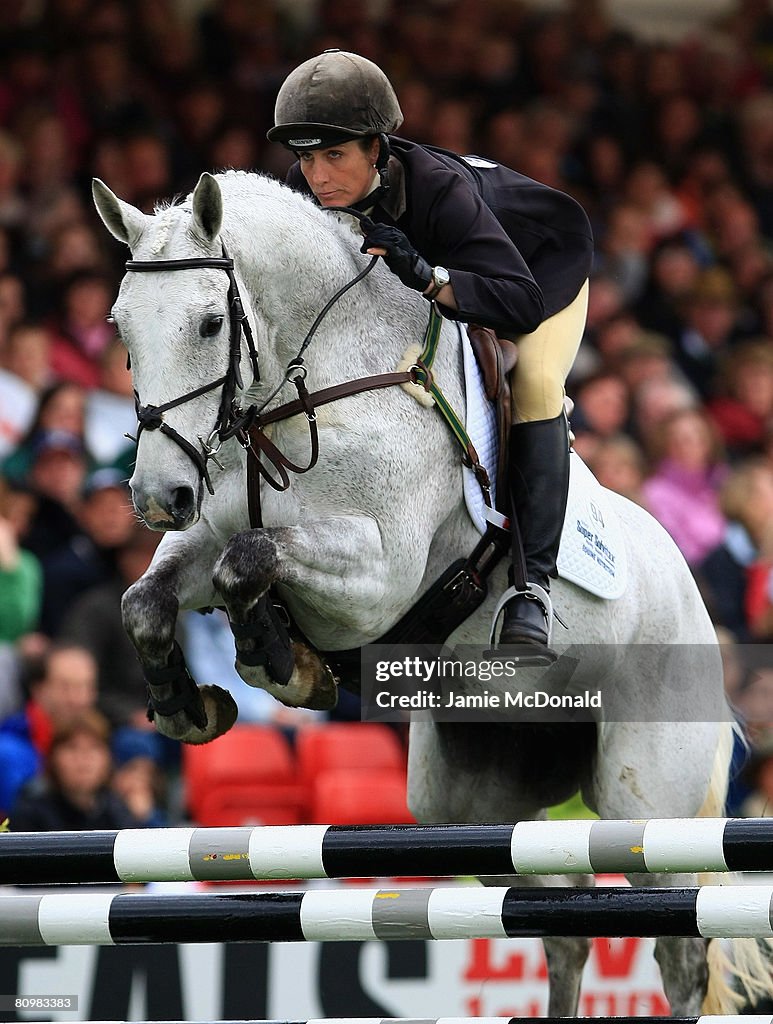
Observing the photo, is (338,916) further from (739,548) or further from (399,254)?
(739,548)

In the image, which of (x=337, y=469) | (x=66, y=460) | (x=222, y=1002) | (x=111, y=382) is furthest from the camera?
(x=111, y=382)

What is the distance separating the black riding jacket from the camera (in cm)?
416

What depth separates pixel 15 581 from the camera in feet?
23.4

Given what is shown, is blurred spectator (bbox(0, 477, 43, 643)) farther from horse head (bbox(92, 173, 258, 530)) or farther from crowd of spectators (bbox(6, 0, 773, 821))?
horse head (bbox(92, 173, 258, 530))

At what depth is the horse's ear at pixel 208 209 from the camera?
3826 mm

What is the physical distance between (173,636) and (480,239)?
1276mm

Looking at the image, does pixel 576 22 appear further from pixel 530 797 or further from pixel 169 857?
pixel 169 857

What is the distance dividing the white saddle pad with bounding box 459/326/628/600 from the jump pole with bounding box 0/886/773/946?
116 centimetres

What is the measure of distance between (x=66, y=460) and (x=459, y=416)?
3.49 metres

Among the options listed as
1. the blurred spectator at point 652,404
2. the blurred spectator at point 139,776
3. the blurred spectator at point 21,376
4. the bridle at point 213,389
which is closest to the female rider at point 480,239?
the bridle at point 213,389

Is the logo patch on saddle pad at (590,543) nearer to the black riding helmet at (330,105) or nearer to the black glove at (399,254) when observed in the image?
the black glove at (399,254)

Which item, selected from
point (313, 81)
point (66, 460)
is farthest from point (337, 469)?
point (66, 460)

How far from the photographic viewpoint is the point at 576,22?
12.1 m

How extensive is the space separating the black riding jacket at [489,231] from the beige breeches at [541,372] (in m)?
0.06
